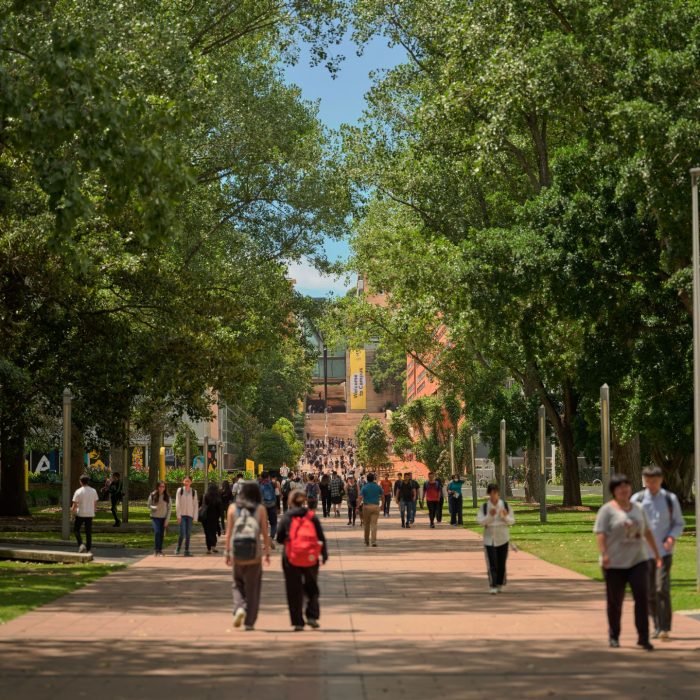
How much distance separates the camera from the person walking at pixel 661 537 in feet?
42.3

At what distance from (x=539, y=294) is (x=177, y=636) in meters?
20.9

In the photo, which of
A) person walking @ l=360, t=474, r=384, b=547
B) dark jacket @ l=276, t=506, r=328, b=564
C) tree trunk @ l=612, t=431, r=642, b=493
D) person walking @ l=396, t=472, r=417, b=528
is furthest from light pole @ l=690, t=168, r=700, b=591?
person walking @ l=396, t=472, r=417, b=528

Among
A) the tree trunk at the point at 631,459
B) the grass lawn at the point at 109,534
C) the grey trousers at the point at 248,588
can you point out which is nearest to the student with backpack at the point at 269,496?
the grass lawn at the point at 109,534

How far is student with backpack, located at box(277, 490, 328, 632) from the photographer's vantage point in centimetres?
1402

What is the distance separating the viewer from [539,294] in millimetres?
33250

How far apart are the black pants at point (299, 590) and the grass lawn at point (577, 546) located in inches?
175

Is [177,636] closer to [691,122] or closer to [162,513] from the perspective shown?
[162,513]

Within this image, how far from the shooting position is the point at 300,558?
14.0m

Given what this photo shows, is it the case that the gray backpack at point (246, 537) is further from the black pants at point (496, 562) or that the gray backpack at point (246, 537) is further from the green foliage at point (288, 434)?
the green foliage at point (288, 434)

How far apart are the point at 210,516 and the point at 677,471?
26.0 m

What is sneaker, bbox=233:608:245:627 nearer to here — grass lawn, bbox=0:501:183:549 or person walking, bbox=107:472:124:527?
grass lawn, bbox=0:501:183:549

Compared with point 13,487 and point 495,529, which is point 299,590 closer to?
point 495,529

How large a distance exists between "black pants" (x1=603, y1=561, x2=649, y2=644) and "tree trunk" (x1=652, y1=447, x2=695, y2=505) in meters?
34.7

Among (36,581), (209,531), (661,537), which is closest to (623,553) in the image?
(661,537)
